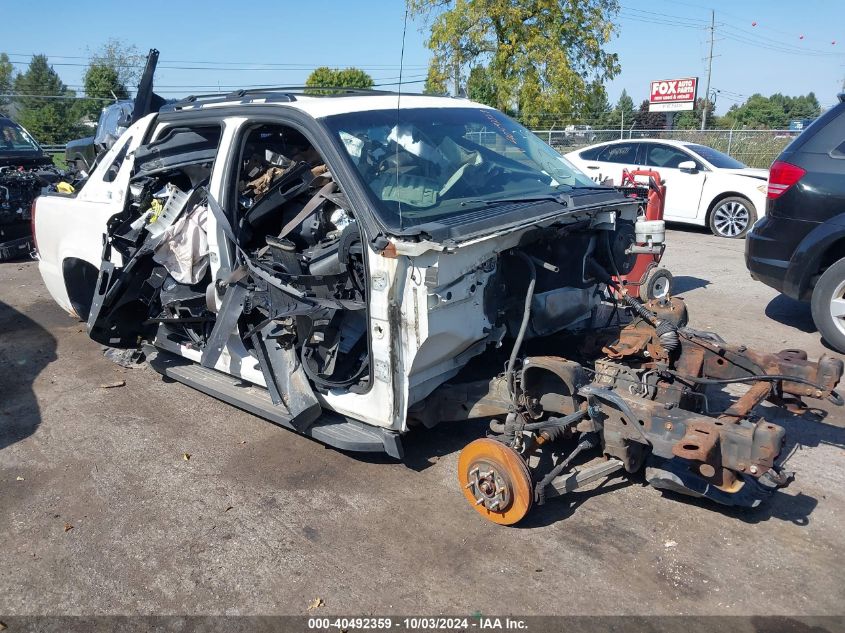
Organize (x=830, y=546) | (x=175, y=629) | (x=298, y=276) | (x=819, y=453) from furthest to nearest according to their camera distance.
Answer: (x=819, y=453), (x=298, y=276), (x=830, y=546), (x=175, y=629)

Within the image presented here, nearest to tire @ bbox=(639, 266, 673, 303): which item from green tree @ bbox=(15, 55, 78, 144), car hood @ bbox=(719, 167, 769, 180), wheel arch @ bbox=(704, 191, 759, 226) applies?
wheel arch @ bbox=(704, 191, 759, 226)

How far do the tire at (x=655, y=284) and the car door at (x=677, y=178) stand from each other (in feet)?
16.5

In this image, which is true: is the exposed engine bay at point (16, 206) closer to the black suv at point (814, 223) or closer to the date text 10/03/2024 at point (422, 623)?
the date text 10/03/2024 at point (422, 623)

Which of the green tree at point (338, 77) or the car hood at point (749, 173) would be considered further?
the green tree at point (338, 77)

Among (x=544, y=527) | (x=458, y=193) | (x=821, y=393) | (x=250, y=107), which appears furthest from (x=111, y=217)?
(x=821, y=393)

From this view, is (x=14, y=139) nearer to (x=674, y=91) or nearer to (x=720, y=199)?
(x=720, y=199)

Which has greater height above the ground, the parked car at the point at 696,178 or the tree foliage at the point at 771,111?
the tree foliage at the point at 771,111

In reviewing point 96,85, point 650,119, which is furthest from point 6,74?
point 650,119

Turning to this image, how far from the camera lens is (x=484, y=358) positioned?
4.24m

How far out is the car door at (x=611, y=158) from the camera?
12.1 metres

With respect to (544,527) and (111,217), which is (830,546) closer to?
(544,527)

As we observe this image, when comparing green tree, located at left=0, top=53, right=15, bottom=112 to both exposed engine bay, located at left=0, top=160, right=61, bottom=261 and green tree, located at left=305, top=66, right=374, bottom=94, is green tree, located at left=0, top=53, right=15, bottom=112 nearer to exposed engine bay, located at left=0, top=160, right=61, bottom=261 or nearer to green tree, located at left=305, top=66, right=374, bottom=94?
green tree, located at left=305, top=66, right=374, bottom=94

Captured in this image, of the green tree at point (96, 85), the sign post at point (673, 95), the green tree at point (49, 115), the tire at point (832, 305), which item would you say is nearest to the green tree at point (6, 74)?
the green tree at point (49, 115)

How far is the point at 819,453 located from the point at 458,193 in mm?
2777
